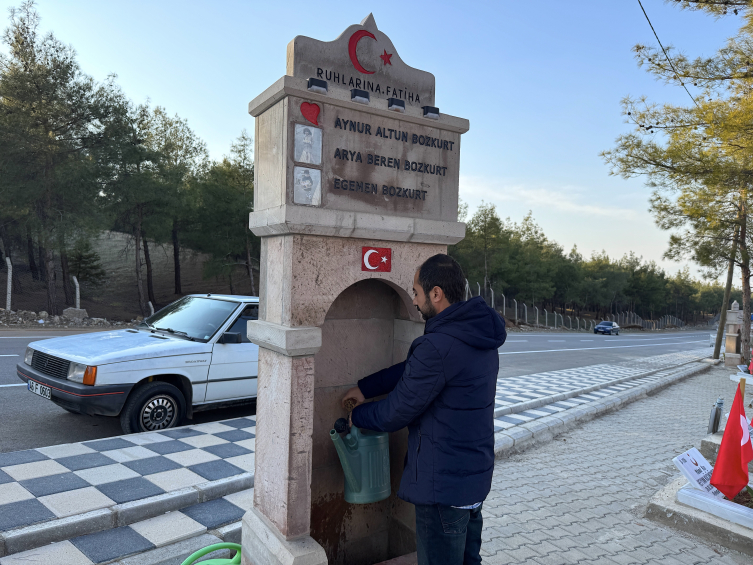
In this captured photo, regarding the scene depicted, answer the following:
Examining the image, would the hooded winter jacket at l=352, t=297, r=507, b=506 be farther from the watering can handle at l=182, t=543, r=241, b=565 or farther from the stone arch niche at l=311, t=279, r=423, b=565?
the watering can handle at l=182, t=543, r=241, b=565

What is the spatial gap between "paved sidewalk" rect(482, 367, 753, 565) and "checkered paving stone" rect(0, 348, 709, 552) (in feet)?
7.61

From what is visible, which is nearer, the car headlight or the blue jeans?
the blue jeans

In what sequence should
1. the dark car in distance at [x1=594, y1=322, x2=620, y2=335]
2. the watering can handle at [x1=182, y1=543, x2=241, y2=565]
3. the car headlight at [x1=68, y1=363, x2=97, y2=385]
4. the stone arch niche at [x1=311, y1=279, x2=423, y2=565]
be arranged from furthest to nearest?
the dark car in distance at [x1=594, y1=322, x2=620, y2=335] → the car headlight at [x1=68, y1=363, x2=97, y2=385] → the stone arch niche at [x1=311, y1=279, x2=423, y2=565] → the watering can handle at [x1=182, y1=543, x2=241, y2=565]

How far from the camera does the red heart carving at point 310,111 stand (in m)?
2.84

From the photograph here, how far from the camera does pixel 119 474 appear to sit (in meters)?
4.48

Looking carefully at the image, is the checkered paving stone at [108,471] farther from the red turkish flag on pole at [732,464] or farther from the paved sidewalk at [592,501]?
the red turkish flag on pole at [732,464]

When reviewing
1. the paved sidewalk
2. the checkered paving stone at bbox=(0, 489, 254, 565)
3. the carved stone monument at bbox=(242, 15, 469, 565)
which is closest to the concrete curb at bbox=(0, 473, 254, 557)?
the checkered paving stone at bbox=(0, 489, 254, 565)

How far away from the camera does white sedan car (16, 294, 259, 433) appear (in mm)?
5574

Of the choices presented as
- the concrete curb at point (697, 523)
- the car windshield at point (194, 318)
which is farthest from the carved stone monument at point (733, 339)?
the car windshield at point (194, 318)

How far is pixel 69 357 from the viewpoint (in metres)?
5.67

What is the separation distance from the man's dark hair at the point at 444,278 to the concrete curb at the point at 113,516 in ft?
9.41

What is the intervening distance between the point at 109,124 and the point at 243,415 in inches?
751

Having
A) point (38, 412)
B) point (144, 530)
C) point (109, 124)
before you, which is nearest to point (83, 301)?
point (109, 124)

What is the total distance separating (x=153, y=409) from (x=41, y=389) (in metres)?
1.21
